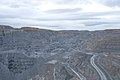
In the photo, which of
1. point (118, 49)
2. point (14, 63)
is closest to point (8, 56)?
point (14, 63)

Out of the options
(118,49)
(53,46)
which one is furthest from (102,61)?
(53,46)

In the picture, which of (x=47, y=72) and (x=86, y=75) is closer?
(x=86, y=75)

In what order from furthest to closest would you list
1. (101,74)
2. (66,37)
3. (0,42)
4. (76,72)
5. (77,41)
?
(66,37) < (77,41) < (0,42) < (76,72) < (101,74)

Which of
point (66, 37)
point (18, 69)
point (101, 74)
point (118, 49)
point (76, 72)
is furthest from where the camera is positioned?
point (66, 37)

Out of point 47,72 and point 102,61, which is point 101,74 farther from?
point 47,72

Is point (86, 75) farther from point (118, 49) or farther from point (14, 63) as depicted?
point (14, 63)

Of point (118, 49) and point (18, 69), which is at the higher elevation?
point (118, 49)
